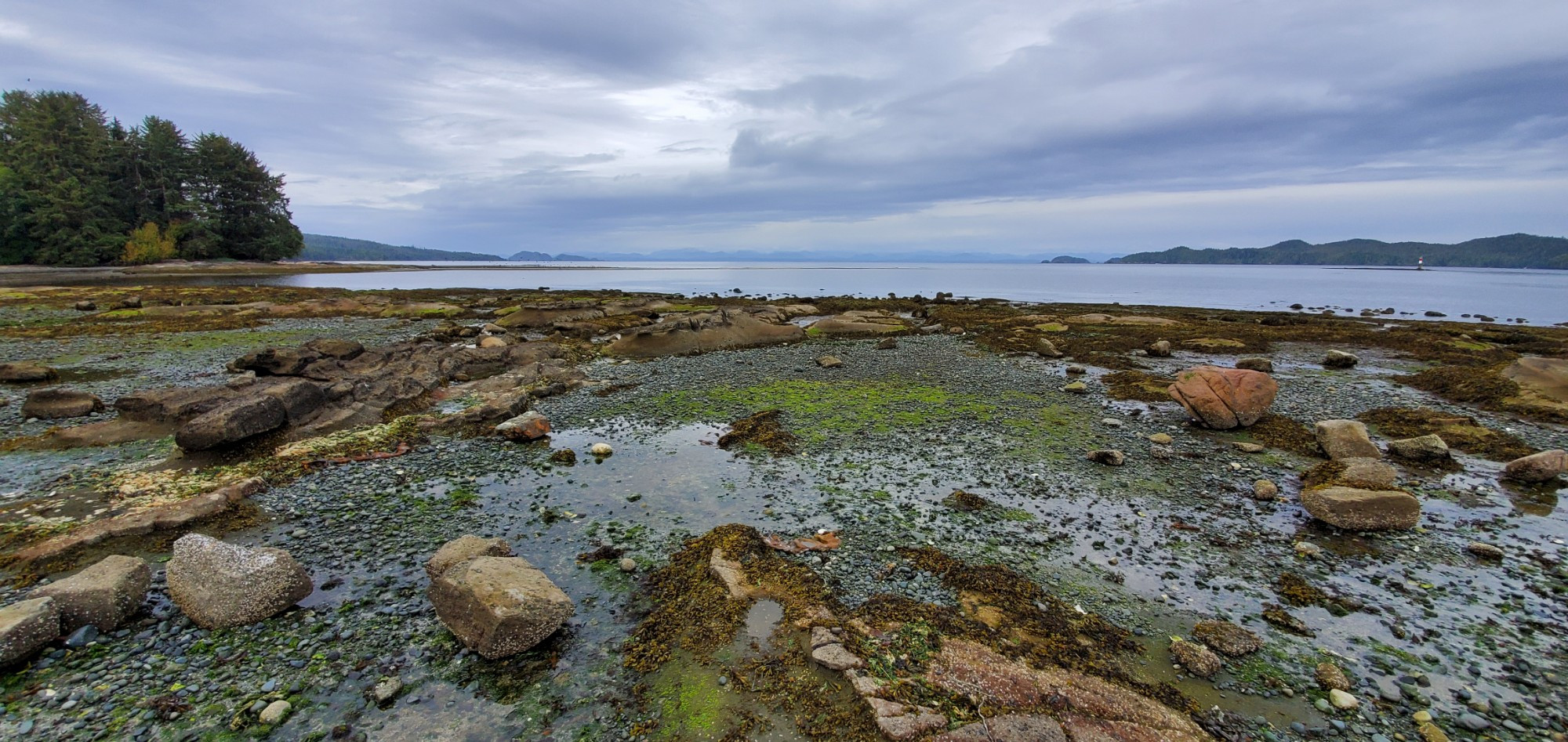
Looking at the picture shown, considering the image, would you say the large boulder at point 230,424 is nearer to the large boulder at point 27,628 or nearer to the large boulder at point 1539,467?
the large boulder at point 27,628

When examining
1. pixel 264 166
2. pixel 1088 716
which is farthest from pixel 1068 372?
pixel 264 166

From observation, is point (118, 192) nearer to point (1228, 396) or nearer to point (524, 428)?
point (524, 428)

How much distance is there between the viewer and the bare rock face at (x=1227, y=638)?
20.9ft

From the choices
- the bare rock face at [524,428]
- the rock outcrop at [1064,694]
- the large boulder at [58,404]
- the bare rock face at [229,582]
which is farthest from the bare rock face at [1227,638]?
the large boulder at [58,404]

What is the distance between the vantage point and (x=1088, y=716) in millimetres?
5223

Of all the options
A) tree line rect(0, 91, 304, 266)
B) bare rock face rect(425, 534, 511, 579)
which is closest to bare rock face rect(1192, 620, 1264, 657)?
bare rock face rect(425, 534, 511, 579)

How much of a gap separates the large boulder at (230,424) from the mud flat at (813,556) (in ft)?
0.29

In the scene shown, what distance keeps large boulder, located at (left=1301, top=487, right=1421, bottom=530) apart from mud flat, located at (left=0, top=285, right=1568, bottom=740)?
0.57ft

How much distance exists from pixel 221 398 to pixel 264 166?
121m

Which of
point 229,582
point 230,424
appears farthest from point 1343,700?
point 230,424

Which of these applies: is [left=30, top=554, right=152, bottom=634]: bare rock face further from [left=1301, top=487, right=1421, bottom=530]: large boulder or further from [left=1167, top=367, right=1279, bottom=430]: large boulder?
[left=1167, top=367, right=1279, bottom=430]: large boulder

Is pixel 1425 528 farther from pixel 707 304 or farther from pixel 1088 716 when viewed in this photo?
pixel 707 304

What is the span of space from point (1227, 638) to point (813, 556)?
488 cm

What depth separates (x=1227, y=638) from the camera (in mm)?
6523
